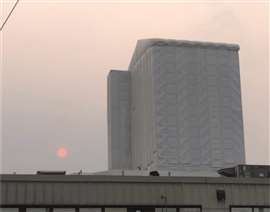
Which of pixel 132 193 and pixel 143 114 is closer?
pixel 132 193

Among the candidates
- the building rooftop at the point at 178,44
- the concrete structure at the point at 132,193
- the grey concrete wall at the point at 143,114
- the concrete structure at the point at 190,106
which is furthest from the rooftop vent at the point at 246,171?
the building rooftop at the point at 178,44

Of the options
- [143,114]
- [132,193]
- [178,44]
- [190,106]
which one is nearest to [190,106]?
[190,106]

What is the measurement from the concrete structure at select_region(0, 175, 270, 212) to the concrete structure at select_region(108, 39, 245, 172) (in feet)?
460

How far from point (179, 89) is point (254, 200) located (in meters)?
151

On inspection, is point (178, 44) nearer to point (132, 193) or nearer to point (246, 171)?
point (246, 171)

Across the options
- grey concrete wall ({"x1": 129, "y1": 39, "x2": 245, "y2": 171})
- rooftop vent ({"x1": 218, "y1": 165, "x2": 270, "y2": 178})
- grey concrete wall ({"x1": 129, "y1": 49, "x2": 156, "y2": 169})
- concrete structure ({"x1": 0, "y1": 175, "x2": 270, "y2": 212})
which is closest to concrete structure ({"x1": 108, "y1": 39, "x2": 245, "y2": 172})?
grey concrete wall ({"x1": 129, "y1": 39, "x2": 245, "y2": 171})

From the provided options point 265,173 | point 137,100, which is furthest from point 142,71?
point 265,173

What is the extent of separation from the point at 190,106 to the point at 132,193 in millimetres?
152998

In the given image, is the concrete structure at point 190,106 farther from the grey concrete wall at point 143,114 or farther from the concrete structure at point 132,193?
the concrete structure at point 132,193

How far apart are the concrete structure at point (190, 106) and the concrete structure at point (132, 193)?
14029cm

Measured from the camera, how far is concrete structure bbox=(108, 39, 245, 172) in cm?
16838

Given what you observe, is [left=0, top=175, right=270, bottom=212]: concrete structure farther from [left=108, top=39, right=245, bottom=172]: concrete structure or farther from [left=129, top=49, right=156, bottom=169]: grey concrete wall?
[left=129, top=49, right=156, bottom=169]: grey concrete wall

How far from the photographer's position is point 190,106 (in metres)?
174

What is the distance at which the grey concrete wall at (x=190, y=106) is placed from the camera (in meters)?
168
